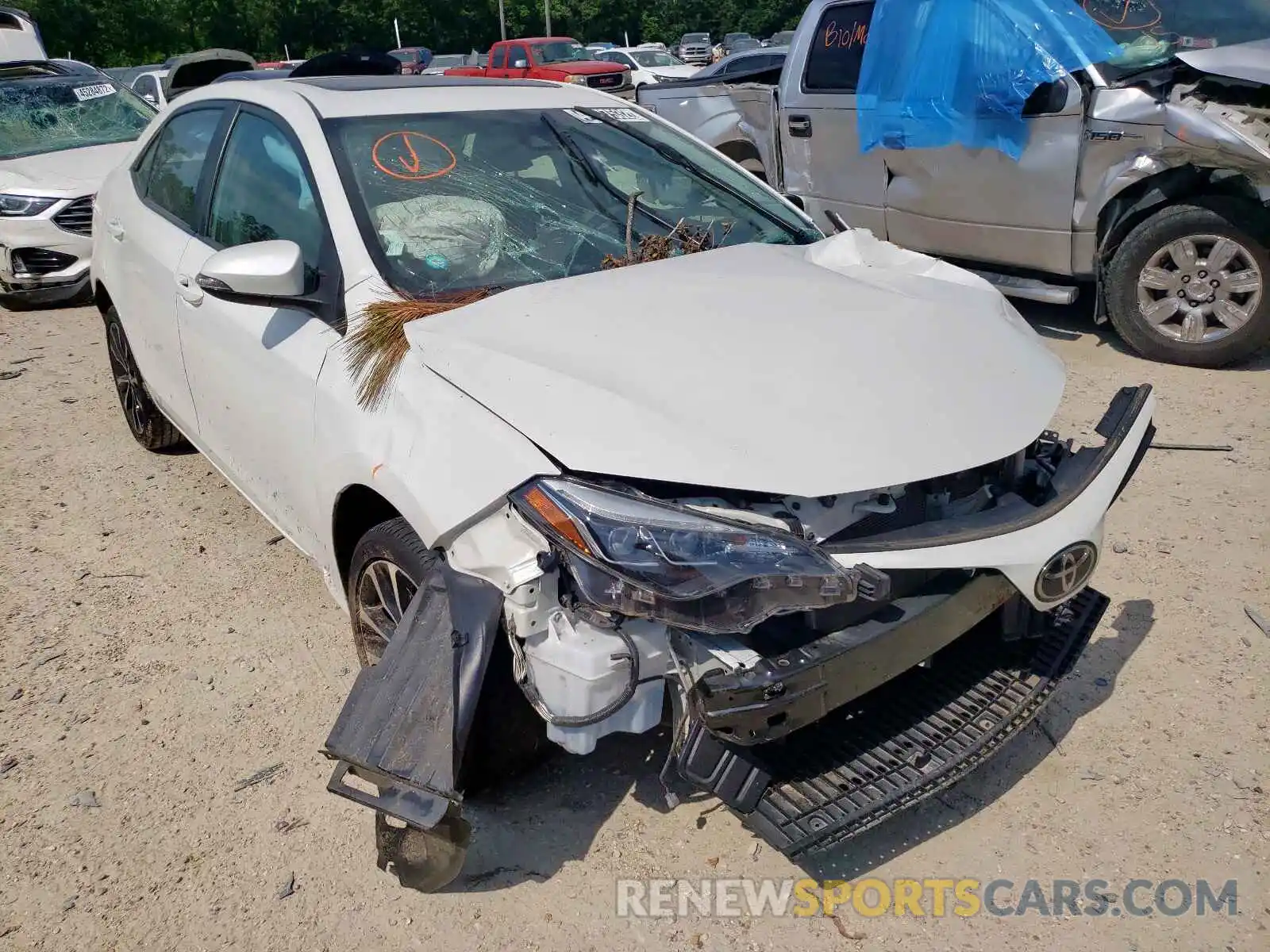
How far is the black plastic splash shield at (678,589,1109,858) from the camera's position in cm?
218

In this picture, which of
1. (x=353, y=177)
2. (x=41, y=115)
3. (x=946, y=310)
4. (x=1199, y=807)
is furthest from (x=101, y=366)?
(x=1199, y=807)

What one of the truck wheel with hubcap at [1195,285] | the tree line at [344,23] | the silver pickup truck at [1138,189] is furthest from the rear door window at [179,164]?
the tree line at [344,23]

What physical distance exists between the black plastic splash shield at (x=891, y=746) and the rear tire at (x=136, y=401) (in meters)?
3.53

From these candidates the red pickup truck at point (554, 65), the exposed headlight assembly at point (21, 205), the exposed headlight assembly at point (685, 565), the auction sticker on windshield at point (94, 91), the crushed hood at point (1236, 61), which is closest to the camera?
the exposed headlight assembly at point (685, 565)

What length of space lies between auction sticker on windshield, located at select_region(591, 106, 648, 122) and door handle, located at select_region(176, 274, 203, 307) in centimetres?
153

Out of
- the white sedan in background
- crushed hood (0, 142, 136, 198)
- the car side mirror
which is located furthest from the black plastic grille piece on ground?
the white sedan in background

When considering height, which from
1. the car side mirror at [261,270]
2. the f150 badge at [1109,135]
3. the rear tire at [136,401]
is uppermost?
the car side mirror at [261,270]

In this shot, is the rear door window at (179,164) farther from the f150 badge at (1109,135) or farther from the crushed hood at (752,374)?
the f150 badge at (1109,135)

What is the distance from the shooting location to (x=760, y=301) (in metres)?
2.70

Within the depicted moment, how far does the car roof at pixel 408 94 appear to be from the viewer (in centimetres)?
322

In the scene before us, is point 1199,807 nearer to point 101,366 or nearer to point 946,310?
point 946,310

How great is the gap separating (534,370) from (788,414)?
589 mm

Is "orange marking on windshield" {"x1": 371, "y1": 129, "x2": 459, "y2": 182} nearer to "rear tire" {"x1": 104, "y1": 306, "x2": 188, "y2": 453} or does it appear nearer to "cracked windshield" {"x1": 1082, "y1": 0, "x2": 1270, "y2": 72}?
"rear tire" {"x1": 104, "y1": 306, "x2": 188, "y2": 453}

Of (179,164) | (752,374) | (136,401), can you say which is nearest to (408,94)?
(179,164)
